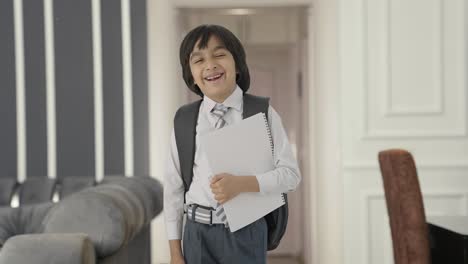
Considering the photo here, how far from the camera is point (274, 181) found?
1.45 m

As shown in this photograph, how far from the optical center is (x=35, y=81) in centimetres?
434

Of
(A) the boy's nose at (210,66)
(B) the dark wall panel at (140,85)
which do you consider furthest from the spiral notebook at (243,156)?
(B) the dark wall panel at (140,85)

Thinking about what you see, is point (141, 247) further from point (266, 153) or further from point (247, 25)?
point (247, 25)

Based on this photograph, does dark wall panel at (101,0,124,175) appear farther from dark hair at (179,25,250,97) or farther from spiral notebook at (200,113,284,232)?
spiral notebook at (200,113,284,232)

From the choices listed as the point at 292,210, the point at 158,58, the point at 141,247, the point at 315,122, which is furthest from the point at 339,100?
the point at 292,210

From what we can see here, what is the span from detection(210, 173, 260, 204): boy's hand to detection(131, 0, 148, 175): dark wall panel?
9.70 ft

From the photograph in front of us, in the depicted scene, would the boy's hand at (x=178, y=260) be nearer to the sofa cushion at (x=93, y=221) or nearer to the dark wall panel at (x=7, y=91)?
the sofa cushion at (x=93, y=221)

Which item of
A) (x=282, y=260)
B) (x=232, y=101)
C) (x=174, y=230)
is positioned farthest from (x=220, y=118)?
(x=282, y=260)

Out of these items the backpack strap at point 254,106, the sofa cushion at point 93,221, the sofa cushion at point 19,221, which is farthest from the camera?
the sofa cushion at point 19,221

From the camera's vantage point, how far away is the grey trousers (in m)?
1.49

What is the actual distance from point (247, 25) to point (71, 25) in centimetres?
212

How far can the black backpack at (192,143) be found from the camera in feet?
4.99

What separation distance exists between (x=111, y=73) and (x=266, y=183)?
308cm

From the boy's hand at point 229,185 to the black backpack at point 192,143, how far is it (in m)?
0.13
